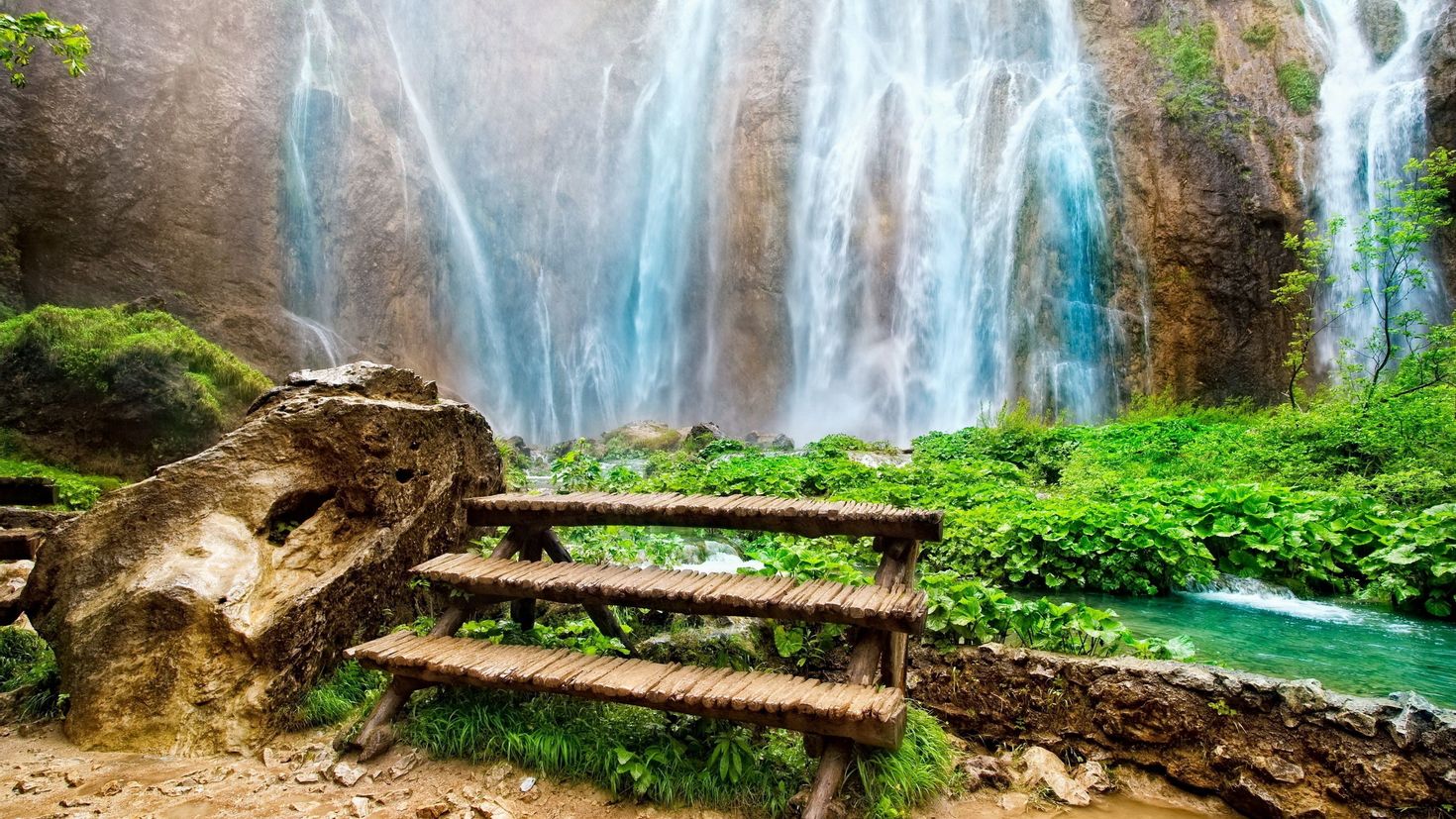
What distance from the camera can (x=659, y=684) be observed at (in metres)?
2.84

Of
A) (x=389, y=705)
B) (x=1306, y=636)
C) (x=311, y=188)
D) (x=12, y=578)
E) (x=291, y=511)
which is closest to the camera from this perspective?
(x=389, y=705)

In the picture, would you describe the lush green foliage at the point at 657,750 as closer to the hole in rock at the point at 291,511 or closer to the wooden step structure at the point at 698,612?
the wooden step structure at the point at 698,612

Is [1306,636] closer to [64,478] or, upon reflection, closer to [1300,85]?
[64,478]

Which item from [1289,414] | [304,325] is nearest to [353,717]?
[1289,414]

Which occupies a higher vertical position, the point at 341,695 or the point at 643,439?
the point at 643,439

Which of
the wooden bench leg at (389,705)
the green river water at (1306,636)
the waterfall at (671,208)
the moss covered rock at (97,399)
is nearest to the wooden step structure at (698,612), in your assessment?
the wooden bench leg at (389,705)

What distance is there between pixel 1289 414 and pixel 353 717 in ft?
37.1

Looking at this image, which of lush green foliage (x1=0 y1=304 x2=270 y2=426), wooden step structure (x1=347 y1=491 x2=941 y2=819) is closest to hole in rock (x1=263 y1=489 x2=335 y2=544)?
wooden step structure (x1=347 y1=491 x2=941 y2=819)

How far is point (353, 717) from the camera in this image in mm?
3506

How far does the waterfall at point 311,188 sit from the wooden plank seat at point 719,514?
19.0m

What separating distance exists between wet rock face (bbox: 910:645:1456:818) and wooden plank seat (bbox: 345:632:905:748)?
97 cm

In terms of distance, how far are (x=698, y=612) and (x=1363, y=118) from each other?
22.9 m

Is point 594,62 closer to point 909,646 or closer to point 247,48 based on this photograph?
point 247,48

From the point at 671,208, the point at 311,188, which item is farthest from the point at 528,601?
the point at 671,208
